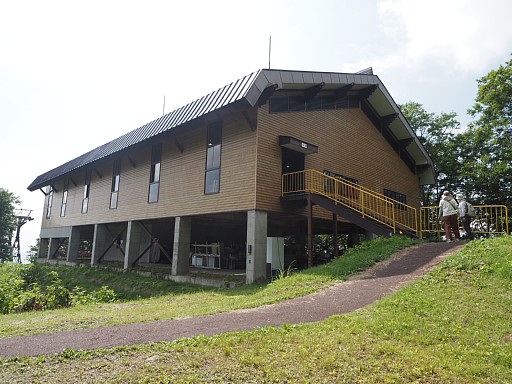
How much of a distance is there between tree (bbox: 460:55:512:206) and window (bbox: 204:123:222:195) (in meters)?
17.9

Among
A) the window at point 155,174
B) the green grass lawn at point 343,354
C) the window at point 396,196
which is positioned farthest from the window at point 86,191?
the green grass lawn at point 343,354

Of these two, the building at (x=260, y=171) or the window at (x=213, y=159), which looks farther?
the window at (x=213, y=159)

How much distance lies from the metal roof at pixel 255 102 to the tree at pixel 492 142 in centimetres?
337

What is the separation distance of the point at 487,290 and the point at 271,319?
13.3ft

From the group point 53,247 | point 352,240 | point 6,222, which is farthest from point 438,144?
point 6,222

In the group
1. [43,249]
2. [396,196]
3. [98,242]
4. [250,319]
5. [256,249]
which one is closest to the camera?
[250,319]

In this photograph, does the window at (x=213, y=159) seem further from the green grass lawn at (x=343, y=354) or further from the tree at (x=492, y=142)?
the tree at (x=492, y=142)

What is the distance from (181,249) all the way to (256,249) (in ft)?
15.7

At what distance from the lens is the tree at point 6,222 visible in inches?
1647

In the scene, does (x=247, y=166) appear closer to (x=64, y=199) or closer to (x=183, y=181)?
(x=183, y=181)

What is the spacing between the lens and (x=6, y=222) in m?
42.2

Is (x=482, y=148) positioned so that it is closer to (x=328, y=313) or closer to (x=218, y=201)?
(x=218, y=201)

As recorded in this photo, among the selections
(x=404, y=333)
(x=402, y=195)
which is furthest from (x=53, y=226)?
(x=404, y=333)

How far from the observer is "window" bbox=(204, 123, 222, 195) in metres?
14.9
